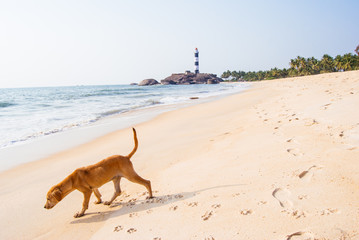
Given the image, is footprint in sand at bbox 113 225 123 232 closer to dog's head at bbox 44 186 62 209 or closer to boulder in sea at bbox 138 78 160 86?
dog's head at bbox 44 186 62 209

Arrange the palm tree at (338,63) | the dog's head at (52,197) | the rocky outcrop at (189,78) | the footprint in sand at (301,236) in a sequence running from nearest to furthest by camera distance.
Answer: the footprint in sand at (301,236) < the dog's head at (52,197) < the palm tree at (338,63) < the rocky outcrop at (189,78)

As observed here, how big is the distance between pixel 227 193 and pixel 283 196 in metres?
0.71

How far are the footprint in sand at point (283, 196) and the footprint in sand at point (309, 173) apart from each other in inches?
17.2

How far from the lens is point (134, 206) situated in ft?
11.9

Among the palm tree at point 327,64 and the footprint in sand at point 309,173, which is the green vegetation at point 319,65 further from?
the footprint in sand at point 309,173

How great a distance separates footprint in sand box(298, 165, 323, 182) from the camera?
130 inches

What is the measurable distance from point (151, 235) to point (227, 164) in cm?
220

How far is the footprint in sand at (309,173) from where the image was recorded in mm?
3307

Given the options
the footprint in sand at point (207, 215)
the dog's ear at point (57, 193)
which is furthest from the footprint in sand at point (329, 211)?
the dog's ear at point (57, 193)

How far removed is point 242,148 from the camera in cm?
532

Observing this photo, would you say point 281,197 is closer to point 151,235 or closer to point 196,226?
point 196,226

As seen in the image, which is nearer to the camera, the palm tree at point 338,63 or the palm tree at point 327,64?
the palm tree at point 338,63

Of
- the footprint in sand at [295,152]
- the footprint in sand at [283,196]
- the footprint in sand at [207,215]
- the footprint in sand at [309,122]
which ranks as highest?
the footprint in sand at [309,122]

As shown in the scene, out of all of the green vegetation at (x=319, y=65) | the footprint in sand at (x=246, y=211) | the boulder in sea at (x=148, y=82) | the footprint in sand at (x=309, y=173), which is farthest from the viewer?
the boulder in sea at (x=148, y=82)
